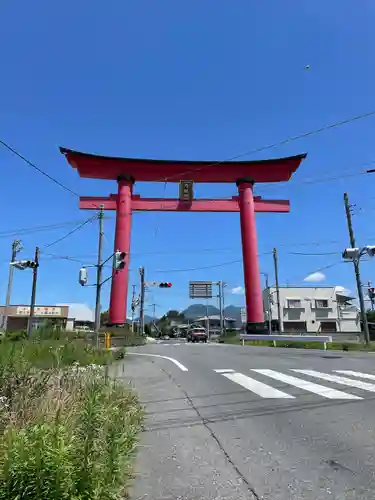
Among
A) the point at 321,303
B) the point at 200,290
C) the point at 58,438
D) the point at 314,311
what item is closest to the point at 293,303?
the point at 314,311

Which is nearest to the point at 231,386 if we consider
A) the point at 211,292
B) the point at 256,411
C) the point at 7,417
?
the point at 256,411

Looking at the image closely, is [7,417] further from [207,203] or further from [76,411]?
[207,203]

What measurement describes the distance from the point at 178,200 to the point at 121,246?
568 centimetres

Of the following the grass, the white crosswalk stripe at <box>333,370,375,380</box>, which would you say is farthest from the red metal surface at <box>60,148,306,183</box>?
the white crosswalk stripe at <box>333,370,375,380</box>

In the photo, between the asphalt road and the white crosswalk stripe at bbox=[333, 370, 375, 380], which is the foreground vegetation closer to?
the asphalt road

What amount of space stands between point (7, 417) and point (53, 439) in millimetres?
1372

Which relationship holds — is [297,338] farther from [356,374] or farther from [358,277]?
[356,374]

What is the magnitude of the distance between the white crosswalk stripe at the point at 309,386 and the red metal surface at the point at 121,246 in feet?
63.2

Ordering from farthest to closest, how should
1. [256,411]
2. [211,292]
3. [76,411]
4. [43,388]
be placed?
[211,292] < [256,411] < [43,388] < [76,411]

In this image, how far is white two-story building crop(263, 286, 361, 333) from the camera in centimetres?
7194

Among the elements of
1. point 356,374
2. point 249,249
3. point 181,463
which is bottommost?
point 181,463

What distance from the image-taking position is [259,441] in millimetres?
5180

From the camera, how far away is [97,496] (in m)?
3.01

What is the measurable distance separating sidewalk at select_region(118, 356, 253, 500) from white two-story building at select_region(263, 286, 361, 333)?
66423 millimetres
